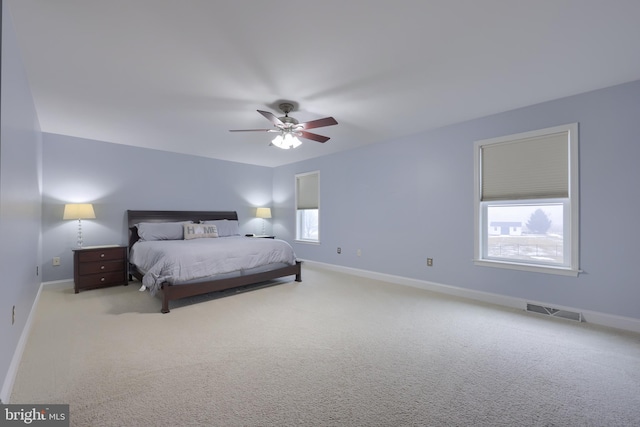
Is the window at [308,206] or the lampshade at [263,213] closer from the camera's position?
the window at [308,206]

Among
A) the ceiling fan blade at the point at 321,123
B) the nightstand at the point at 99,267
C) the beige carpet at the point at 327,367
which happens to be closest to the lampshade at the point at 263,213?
the nightstand at the point at 99,267

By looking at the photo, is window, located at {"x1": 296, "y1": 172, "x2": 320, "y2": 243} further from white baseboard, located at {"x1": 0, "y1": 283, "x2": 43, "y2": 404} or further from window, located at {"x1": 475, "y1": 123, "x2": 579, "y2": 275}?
white baseboard, located at {"x1": 0, "y1": 283, "x2": 43, "y2": 404}

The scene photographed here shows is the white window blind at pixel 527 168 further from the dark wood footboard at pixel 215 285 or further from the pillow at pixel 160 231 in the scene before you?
the pillow at pixel 160 231

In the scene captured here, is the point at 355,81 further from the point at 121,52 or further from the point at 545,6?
the point at 121,52

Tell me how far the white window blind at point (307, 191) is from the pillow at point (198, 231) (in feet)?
6.78

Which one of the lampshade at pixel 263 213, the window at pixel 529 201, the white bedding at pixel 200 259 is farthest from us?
the lampshade at pixel 263 213

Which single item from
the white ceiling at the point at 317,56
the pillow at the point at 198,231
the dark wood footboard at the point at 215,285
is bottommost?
the dark wood footboard at the point at 215,285

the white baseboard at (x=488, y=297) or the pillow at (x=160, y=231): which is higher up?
the pillow at (x=160, y=231)

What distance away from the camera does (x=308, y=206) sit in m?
6.23

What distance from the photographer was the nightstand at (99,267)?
3990 millimetres

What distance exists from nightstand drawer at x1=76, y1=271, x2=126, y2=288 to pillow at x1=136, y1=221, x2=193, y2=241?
26.5 inches

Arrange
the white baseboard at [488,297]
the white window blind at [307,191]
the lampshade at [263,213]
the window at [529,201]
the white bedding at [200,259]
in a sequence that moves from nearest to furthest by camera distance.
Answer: the white baseboard at [488,297]
the window at [529,201]
the white bedding at [200,259]
the white window blind at [307,191]
the lampshade at [263,213]

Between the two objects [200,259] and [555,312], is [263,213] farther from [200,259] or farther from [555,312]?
[555,312]

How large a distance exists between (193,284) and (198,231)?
1688 millimetres
